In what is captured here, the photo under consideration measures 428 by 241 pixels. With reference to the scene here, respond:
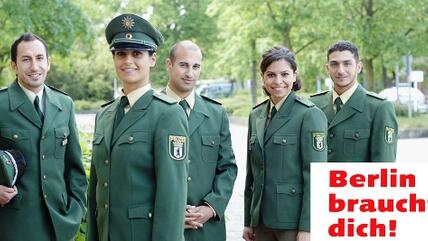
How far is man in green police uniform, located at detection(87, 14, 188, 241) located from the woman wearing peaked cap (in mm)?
1105

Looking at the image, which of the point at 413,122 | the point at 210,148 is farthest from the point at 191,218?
the point at 413,122

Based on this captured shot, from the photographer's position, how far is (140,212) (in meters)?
3.23

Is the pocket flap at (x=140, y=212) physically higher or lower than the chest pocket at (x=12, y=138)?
lower

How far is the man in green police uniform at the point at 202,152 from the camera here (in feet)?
13.5

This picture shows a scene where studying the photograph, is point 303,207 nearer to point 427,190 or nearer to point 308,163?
point 308,163

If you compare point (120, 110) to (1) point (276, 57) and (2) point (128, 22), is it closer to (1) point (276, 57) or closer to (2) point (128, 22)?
(2) point (128, 22)

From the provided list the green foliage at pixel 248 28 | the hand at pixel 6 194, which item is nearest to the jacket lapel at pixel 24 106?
the hand at pixel 6 194

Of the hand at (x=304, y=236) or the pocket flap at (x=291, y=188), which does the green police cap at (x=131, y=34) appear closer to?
the pocket flap at (x=291, y=188)

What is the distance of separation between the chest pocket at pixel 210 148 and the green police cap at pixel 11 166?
1122mm

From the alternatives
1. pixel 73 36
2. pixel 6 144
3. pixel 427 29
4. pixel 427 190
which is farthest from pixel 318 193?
pixel 427 29

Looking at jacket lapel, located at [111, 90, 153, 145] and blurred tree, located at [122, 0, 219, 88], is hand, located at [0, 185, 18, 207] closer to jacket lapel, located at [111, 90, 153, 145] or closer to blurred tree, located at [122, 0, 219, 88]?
jacket lapel, located at [111, 90, 153, 145]

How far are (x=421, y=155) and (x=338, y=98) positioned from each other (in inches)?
441

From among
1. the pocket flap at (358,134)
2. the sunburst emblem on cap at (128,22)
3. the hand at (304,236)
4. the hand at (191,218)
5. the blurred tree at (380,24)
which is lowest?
the hand at (304,236)

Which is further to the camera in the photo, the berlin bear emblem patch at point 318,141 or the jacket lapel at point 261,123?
the jacket lapel at point 261,123
